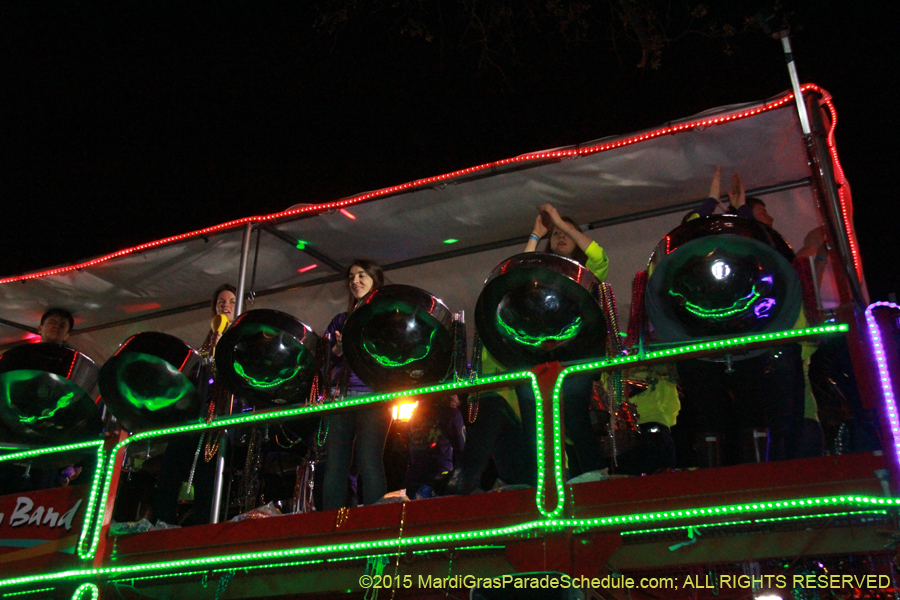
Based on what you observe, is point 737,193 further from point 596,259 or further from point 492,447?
point 492,447

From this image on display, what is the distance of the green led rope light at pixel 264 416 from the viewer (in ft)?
7.42

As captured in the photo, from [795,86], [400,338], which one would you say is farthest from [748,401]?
[400,338]

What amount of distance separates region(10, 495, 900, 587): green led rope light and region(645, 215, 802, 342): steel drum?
59 cm

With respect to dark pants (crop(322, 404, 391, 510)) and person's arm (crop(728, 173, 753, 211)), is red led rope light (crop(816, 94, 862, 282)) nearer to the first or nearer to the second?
person's arm (crop(728, 173, 753, 211))

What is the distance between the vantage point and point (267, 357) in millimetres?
2789

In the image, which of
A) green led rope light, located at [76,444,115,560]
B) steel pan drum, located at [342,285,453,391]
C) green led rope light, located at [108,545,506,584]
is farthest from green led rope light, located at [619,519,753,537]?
green led rope light, located at [76,444,115,560]

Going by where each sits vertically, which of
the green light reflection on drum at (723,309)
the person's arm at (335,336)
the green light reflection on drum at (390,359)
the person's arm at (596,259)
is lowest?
the green light reflection on drum at (723,309)

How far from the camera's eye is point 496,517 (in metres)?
2.13

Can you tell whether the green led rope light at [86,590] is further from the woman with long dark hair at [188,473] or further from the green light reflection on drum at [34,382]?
the green light reflection on drum at [34,382]

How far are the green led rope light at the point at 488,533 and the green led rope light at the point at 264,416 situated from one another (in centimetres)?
13

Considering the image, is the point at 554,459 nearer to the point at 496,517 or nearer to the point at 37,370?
the point at 496,517

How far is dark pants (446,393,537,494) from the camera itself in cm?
255

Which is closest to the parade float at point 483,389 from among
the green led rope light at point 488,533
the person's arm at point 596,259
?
the green led rope light at point 488,533

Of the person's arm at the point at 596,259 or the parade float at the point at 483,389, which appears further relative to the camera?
the person's arm at the point at 596,259
